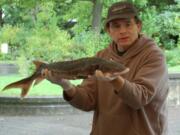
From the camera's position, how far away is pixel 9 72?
15414 millimetres

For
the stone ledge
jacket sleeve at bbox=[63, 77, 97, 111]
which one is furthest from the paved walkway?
jacket sleeve at bbox=[63, 77, 97, 111]

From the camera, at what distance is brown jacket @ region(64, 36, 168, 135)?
273 centimetres

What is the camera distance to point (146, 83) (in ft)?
Result: 9.02

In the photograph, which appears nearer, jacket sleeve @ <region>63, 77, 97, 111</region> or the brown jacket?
the brown jacket

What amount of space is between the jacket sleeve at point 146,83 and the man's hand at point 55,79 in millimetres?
437

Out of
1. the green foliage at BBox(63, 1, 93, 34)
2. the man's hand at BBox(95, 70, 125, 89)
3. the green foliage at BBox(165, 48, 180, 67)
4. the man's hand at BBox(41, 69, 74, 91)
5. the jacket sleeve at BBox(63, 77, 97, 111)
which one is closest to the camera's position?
the man's hand at BBox(95, 70, 125, 89)

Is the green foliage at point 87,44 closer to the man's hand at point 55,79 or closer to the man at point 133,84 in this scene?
the man's hand at point 55,79

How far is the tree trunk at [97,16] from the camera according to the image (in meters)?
19.5

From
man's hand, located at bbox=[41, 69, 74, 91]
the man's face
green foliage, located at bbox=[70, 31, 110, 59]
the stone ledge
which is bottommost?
the stone ledge

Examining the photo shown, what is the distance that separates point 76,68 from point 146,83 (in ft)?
1.33

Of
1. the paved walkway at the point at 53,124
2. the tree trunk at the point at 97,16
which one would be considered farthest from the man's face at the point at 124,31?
the tree trunk at the point at 97,16

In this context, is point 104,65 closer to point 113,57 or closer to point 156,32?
point 113,57

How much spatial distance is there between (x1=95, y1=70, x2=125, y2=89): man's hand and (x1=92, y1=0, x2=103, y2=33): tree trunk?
1668 cm

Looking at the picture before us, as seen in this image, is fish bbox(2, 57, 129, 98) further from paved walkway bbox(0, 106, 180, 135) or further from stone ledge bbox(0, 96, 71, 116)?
stone ledge bbox(0, 96, 71, 116)
